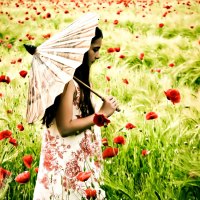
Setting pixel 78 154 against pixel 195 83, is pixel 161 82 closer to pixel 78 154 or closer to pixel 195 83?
pixel 195 83

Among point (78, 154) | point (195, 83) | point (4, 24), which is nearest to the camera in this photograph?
point (78, 154)

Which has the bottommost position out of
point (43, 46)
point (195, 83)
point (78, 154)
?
point (195, 83)

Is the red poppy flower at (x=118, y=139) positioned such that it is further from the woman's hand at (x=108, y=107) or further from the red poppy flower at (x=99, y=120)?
the red poppy flower at (x=99, y=120)

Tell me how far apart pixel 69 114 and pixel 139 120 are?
772 mm

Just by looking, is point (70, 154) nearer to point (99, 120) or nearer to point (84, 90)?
point (84, 90)

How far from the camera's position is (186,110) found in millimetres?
2031

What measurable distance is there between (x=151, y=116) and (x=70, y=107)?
342 mm

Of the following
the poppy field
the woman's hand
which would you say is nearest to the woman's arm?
the woman's hand

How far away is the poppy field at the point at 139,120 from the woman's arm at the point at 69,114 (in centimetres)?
13

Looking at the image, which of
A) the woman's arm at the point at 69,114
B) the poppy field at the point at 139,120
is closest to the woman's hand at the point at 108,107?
Answer: the woman's arm at the point at 69,114

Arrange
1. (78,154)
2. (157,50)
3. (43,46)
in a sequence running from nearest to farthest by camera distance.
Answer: (43,46) < (78,154) < (157,50)

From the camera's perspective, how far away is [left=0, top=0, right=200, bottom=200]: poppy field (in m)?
1.43

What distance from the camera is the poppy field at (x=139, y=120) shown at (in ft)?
4.68

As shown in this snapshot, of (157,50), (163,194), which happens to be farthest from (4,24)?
(163,194)
